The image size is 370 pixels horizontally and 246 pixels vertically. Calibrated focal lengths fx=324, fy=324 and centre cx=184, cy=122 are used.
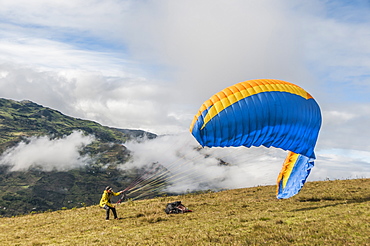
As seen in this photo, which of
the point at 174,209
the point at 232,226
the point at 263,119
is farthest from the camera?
the point at 174,209

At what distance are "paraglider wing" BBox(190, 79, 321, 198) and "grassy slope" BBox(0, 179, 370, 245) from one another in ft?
9.37

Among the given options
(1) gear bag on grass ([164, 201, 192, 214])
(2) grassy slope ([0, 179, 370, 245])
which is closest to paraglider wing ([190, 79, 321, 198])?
(2) grassy slope ([0, 179, 370, 245])

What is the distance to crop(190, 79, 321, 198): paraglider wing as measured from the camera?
17656mm

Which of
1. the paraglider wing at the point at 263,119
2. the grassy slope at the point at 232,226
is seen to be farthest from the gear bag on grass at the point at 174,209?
the paraglider wing at the point at 263,119

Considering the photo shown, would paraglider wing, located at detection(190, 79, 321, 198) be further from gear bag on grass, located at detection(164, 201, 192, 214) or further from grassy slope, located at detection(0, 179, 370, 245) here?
gear bag on grass, located at detection(164, 201, 192, 214)

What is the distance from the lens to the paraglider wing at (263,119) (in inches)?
695

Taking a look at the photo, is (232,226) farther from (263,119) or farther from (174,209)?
(174,209)

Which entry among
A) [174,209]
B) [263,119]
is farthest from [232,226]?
[174,209]

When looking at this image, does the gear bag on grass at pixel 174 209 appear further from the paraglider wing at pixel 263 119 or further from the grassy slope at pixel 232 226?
the paraglider wing at pixel 263 119

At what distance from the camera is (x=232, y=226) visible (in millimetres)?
14859

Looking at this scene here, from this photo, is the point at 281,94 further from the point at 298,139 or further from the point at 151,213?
the point at 151,213

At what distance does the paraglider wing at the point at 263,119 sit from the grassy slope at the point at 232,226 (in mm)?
2856

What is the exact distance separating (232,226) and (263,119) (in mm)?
6177

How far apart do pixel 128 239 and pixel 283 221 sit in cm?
729
